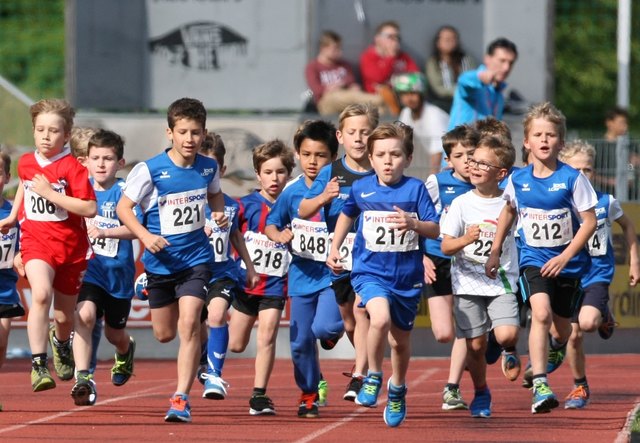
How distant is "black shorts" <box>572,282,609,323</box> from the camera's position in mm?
12289

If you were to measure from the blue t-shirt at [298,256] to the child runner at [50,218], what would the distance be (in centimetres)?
133

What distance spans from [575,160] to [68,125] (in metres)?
4.02

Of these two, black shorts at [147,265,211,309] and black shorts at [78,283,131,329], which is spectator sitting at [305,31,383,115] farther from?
black shorts at [147,265,211,309]

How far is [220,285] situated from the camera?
1172 cm

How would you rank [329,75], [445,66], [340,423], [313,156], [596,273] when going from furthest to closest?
[445,66]
[329,75]
[596,273]
[313,156]
[340,423]

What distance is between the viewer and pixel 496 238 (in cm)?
1073

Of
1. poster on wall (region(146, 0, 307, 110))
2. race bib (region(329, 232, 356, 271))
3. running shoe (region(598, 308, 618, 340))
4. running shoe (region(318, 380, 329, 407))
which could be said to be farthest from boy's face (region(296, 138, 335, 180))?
poster on wall (region(146, 0, 307, 110))

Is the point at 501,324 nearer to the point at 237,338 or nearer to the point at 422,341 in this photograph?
the point at 237,338

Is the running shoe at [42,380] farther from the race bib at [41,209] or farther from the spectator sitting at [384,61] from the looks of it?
→ the spectator sitting at [384,61]

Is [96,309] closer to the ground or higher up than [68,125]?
closer to the ground

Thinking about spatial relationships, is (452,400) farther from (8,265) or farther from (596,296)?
(8,265)

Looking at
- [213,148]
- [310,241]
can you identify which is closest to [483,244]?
[310,241]


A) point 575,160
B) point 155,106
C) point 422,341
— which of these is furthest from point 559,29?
point 575,160

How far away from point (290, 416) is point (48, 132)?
2.43 metres
